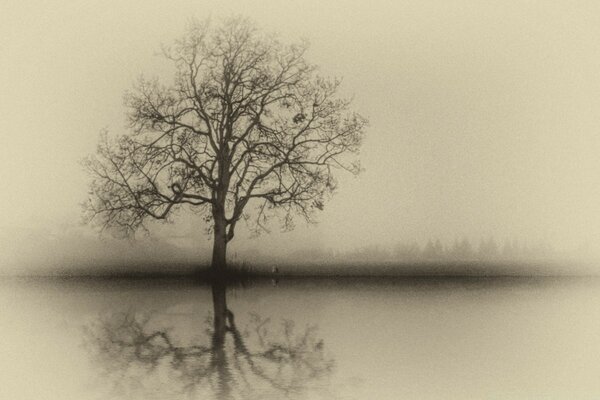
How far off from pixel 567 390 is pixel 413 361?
2500 mm

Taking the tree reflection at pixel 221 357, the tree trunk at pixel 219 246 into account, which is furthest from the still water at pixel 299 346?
the tree trunk at pixel 219 246

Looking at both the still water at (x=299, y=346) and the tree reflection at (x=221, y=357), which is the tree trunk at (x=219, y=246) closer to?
the still water at (x=299, y=346)

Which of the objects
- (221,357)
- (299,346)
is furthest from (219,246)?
(221,357)

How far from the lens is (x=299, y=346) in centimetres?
1289

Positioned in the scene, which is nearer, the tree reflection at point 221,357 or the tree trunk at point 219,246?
the tree reflection at point 221,357

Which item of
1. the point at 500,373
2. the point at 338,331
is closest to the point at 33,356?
the point at 338,331

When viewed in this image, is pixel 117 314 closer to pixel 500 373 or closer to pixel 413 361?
pixel 413 361

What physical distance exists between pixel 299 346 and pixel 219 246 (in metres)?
19.1

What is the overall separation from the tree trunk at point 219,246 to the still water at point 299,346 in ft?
23.7

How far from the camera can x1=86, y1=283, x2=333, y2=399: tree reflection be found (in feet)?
31.7

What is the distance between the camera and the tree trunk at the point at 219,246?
31703mm

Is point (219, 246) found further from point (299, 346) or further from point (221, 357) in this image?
point (221, 357)

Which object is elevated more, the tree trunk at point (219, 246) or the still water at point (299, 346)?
the tree trunk at point (219, 246)

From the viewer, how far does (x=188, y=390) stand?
366 inches
